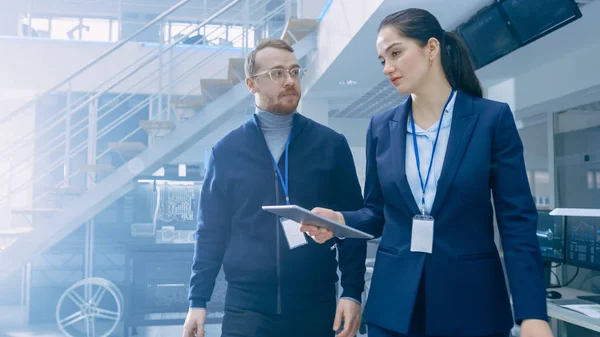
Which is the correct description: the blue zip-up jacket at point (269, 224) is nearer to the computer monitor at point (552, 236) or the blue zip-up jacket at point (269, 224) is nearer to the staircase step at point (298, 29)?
the computer monitor at point (552, 236)

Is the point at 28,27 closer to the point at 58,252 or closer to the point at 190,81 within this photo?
the point at 190,81

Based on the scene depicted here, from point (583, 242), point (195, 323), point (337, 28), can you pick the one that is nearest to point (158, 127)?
point (337, 28)

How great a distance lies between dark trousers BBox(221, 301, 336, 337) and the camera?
1353mm

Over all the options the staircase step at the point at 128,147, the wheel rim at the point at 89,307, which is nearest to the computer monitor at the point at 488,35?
the staircase step at the point at 128,147

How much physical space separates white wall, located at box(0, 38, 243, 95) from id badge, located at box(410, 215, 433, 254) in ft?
15.2

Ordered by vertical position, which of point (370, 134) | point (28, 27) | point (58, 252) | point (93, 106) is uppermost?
point (28, 27)

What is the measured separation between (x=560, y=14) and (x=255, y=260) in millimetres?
1959

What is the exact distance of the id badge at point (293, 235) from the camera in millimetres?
1320

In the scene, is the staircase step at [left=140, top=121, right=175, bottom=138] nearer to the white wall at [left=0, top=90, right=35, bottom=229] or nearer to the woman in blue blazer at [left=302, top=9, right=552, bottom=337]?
the white wall at [left=0, top=90, right=35, bottom=229]

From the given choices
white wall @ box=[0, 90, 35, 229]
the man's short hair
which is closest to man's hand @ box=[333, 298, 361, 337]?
the man's short hair

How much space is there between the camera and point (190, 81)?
221 inches

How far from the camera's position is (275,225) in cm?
141

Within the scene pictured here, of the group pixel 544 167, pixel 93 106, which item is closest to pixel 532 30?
pixel 544 167

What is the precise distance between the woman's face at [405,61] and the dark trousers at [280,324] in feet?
2.10
